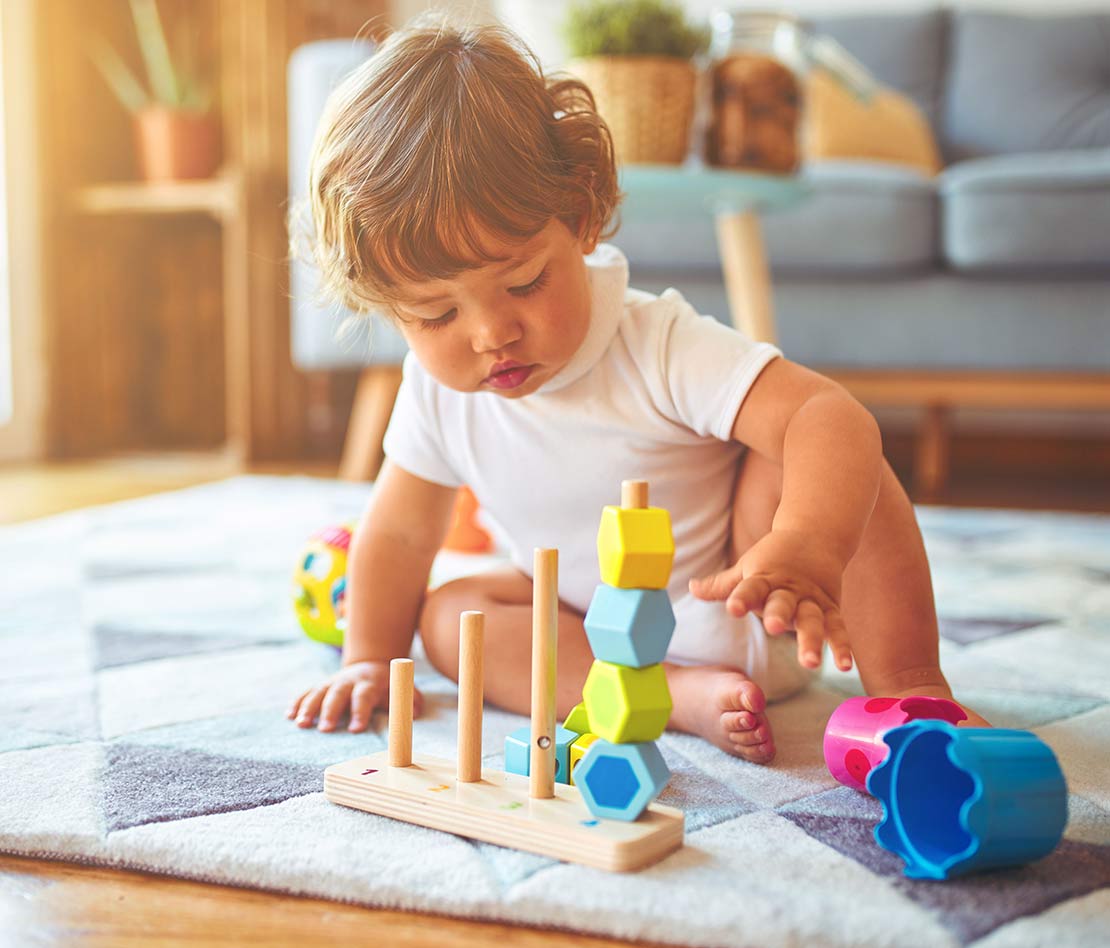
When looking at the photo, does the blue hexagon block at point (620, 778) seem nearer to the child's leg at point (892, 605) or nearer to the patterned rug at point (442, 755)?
the patterned rug at point (442, 755)

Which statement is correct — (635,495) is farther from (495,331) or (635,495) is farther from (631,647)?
(495,331)

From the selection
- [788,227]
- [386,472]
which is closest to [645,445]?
[386,472]

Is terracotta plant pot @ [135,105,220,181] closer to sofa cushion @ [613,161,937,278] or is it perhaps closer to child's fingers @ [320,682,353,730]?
sofa cushion @ [613,161,937,278]

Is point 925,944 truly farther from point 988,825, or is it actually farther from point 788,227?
point 788,227

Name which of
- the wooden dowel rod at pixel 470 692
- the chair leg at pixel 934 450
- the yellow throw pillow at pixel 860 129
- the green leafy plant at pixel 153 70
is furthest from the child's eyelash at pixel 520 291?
the green leafy plant at pixel 153 70

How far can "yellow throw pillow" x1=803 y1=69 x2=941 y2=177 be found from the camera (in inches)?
87.2

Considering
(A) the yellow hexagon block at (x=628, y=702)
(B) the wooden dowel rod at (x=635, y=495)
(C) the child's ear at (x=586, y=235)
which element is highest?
(C) the child's ear at (x=586, y=235)

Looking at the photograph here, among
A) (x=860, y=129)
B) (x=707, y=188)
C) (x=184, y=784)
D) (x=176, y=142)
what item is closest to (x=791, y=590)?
(x=184, y=784)

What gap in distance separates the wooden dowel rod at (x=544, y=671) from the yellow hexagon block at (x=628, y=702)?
0.09 feet

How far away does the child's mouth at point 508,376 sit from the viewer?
74 cm

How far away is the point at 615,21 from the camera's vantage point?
4.60ft

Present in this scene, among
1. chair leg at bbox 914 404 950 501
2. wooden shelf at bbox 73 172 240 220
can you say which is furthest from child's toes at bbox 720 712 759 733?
wooden shelf at bbox 73 172 240 220

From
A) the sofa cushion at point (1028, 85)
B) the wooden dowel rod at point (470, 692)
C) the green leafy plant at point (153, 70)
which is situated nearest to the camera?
the wooden dowel rod at point (470, 692)

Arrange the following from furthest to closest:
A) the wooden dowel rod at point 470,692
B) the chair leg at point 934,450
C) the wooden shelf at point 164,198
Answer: the wooden shelf at point 164,198
the chair leg at point 934,450
the wooden dowel rod at point 470,692
